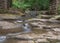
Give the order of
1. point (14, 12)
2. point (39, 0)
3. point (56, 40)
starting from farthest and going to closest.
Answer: point (39, 0), point (14, 12), point (56, 40)

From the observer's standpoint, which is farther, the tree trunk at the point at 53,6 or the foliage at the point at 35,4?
the foliage at the point at 35,4

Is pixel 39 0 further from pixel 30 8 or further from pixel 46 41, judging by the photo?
pixel 46 41

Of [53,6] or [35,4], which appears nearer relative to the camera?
[53,6]

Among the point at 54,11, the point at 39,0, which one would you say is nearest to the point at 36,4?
the point at 39,0

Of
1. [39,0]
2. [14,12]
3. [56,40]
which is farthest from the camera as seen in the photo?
[39,0]

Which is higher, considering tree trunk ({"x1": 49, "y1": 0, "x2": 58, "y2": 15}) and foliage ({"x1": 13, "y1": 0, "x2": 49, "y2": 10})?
tree trunk ({"x1": 49, "y1": 0, "x2": 58, "y2": 15})

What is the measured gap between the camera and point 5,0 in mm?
13727

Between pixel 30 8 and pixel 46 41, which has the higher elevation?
pixel 46 41

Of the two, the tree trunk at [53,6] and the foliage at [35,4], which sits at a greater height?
the tree trunk at [53,6]

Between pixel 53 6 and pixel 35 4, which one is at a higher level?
pixel 53 6

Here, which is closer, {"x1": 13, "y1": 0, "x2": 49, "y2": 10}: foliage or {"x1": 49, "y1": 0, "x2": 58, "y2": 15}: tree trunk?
{"x1": 49, "y1": 0, "x2": 58, "y2": 15}: tree trunk

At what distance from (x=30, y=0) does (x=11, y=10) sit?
574 centimetres

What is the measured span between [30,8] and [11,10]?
530 cm

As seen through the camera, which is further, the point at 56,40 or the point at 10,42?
the point at 56,40
